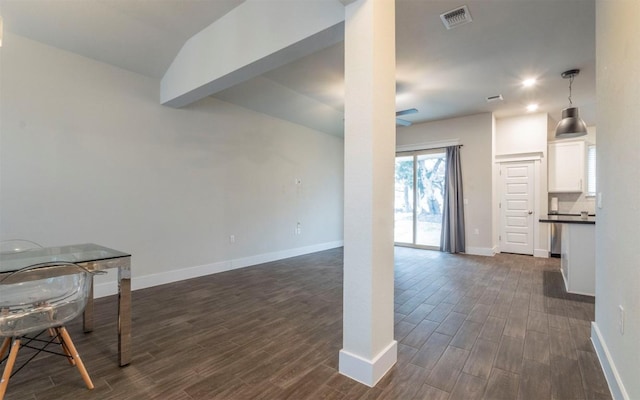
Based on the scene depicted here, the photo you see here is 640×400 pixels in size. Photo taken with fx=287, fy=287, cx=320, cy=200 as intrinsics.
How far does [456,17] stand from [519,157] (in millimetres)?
4604

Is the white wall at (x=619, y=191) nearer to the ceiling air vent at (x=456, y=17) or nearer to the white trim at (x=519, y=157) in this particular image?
the ceiling air vent at (x=456, y=17)

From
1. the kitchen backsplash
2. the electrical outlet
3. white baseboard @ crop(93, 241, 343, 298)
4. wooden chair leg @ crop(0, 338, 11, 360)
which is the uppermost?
the kitchen backsplash

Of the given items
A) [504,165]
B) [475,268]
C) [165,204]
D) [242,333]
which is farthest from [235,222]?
[504,165]

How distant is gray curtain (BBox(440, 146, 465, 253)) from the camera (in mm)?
6230

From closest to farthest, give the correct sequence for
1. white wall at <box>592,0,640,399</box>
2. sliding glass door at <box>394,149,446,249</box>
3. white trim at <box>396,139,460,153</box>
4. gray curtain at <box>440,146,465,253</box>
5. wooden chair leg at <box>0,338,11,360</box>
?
1. white wall at <box>592,0,640,399</box>
2. wooden chair leg at <box>0,338,11,360</box>
3. gray curtain at <box>440,146,465,253</box>
4. white trim at <box>396,139,460,153</box>
5. sliding glass door at <box>394,149,446,249</box>

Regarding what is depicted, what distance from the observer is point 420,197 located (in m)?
6.96

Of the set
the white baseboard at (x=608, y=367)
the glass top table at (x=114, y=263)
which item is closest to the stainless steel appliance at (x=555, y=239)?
the white baseboard at (x=608, y=367)

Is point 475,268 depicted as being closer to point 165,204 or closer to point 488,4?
point 488,4

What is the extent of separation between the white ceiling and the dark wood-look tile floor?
2919mm

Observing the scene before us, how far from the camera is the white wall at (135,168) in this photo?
2.96 meters

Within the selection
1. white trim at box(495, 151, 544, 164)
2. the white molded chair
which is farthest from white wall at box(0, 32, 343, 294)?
white trim at box(495, 151, 544, 164)

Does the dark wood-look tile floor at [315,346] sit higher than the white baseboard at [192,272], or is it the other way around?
the white baseboard at [192,272]

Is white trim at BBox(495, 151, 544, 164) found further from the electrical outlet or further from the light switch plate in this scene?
the electrical outlet

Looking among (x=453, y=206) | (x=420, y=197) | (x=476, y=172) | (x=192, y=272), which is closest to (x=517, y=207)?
(x=476, y=172)
